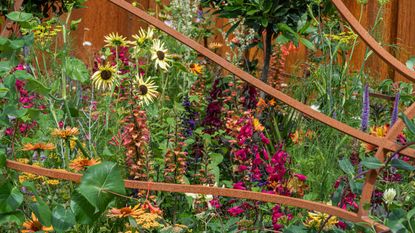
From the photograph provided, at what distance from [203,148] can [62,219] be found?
1.50 metres

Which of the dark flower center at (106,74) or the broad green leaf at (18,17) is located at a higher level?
the broad green leaf at (18,17)

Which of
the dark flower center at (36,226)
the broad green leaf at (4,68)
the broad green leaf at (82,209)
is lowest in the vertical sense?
the dark flower center at (36,226)

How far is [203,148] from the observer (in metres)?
2.97

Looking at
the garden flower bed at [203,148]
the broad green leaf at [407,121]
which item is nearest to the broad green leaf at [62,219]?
the garden flower bed at [203,148]

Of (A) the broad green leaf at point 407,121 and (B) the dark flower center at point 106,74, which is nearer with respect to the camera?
(A) the broad green leaf at point 407,121

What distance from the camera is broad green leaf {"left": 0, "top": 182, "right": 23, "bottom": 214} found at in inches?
57.6

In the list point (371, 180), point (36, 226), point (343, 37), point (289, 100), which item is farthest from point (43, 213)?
point (343, 37)

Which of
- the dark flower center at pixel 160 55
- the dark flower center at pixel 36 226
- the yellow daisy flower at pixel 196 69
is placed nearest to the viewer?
the dark flower center at pixel 36 226

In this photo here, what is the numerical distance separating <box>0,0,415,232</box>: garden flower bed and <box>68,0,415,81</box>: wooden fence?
0.56m

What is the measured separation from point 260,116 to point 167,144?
0.78 meters

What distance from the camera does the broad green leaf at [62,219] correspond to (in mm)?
1497

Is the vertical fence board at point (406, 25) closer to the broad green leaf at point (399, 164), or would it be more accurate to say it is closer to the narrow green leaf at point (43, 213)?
the broad green leaf at point (399, 164)

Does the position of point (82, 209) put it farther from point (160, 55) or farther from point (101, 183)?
point (160, 55)

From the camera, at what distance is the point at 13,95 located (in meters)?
1.60
